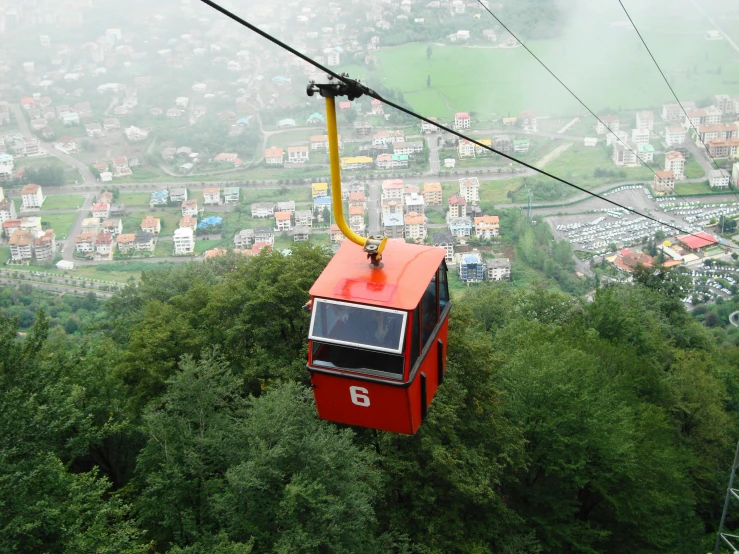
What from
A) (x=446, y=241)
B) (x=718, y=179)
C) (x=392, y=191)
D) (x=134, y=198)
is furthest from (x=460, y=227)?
(x=134, y=198)

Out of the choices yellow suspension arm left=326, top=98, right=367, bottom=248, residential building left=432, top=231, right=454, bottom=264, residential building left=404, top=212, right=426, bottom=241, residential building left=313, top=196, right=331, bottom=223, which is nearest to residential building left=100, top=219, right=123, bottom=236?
residential building left=313, top=196, right=331, bottom=223

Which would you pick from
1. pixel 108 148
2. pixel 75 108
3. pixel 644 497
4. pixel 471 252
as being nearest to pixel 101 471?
pixel 644 497

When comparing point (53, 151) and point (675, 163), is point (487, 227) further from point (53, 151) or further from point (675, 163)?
point (53, 151)

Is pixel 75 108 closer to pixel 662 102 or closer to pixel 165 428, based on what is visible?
pixel 662 102

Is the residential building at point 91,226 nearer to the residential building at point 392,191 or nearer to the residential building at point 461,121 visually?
the residential building at point 392,191

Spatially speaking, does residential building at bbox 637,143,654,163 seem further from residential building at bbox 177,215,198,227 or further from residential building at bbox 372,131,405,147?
residential building at bbox 177,215,198,227
